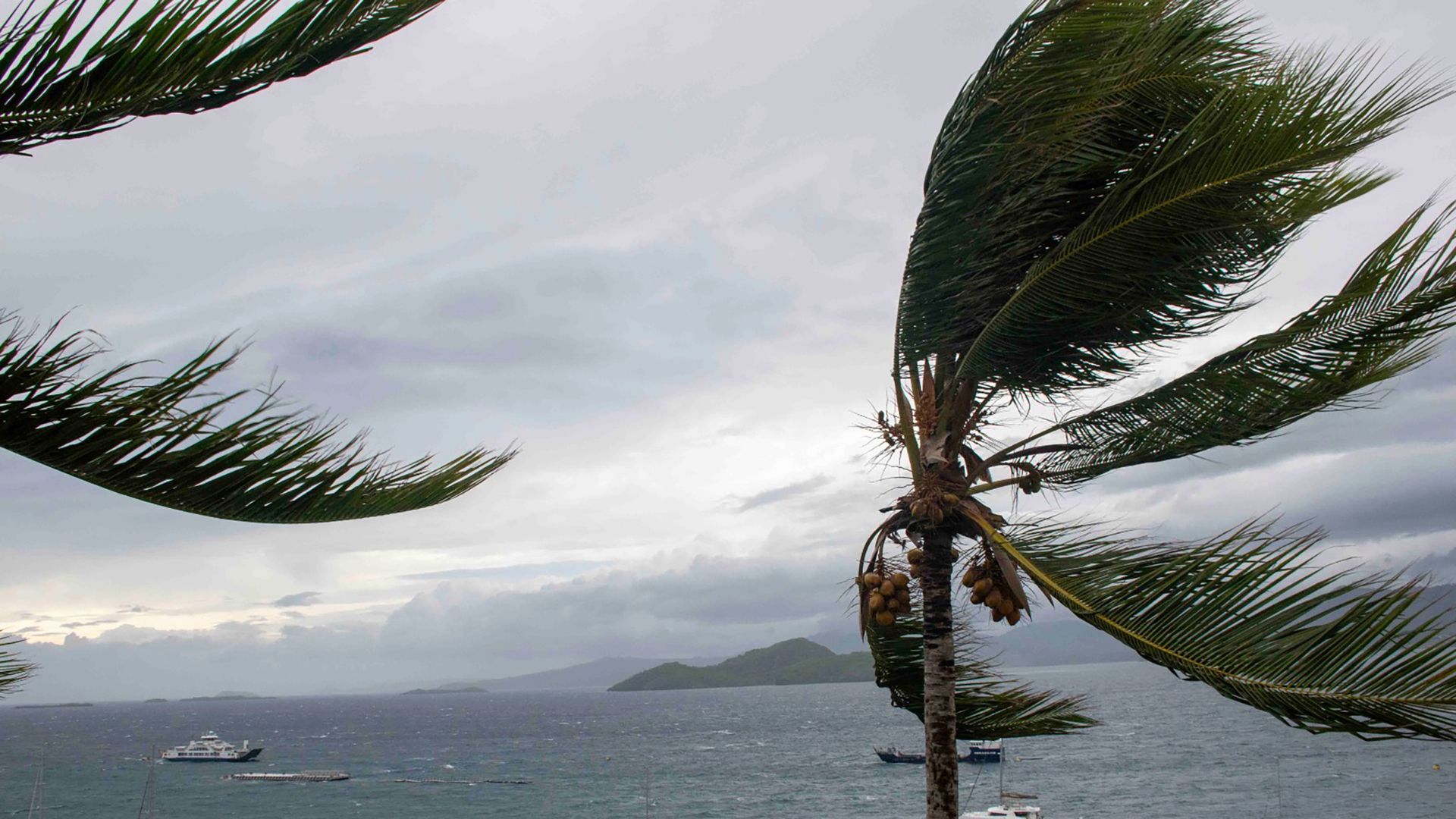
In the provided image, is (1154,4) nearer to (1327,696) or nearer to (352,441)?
(1327,696)

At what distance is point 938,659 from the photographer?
641cm

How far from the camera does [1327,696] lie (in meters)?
3.54

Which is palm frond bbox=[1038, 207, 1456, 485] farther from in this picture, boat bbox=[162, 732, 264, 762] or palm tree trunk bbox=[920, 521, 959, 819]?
boat bbox=[162, 732, 264, 762]

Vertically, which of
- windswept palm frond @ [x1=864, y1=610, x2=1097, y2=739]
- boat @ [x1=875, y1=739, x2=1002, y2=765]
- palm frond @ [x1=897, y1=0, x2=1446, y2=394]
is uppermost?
palm frond @ [x1=897, y1=0, x2=1446, y2=394]

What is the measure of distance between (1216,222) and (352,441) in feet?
15.0

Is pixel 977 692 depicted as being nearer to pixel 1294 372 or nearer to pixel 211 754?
pixel 1294 372

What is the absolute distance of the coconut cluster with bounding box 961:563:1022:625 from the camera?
5.86 m

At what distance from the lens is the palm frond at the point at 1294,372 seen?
194 inches

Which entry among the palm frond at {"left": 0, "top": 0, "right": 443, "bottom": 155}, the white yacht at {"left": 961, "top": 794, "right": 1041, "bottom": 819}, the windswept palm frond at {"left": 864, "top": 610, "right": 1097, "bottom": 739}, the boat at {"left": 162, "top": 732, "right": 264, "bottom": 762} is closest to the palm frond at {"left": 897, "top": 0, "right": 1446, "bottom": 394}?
the windswept palm frond at {"left": 864, "top": 610, "right": 1097, "bottom": 739}

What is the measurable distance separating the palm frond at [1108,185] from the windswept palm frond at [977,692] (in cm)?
203

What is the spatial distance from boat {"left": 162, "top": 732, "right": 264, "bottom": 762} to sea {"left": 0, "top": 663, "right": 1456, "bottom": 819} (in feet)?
4.34

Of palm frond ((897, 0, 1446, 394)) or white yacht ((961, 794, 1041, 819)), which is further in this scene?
white yacht ((961, 794, 1041, 819))

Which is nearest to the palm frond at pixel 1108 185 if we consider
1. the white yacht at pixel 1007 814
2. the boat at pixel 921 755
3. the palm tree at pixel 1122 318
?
the palm tree at pixel 1122 318

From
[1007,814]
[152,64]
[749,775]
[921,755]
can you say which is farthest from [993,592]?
[921,755]
